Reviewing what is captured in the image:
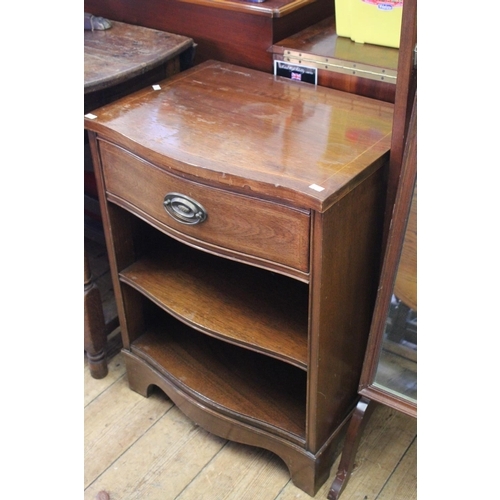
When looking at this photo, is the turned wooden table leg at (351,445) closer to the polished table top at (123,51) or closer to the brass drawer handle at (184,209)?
the brass drawer handle at (184,209)

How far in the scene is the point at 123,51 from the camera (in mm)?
1380

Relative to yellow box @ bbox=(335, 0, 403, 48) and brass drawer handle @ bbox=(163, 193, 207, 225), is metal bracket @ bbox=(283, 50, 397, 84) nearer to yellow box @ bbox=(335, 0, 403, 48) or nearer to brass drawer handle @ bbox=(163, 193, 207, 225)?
yellow box @ bbox=(335, 0, 403, 48)

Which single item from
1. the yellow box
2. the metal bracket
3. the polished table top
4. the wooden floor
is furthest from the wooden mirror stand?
the polished table top

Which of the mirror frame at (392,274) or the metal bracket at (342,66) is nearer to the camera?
the mirror frame at (392,274)

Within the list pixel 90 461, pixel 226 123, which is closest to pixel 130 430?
pixel 90 461

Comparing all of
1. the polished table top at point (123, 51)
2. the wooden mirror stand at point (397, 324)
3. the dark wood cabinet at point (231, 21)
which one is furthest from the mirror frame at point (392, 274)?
the polished table top at point (123, 51)

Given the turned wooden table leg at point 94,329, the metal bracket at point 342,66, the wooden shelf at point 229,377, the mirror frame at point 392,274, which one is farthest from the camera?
the turned wooden table leg at point 94,329

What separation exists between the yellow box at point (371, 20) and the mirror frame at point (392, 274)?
32 cm

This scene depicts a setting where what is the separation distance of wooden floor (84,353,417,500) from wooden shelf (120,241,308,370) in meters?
0.34

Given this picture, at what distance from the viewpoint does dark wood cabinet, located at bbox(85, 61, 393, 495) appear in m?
1.00

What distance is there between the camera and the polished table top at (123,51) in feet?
4.15

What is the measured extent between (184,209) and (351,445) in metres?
0.59
